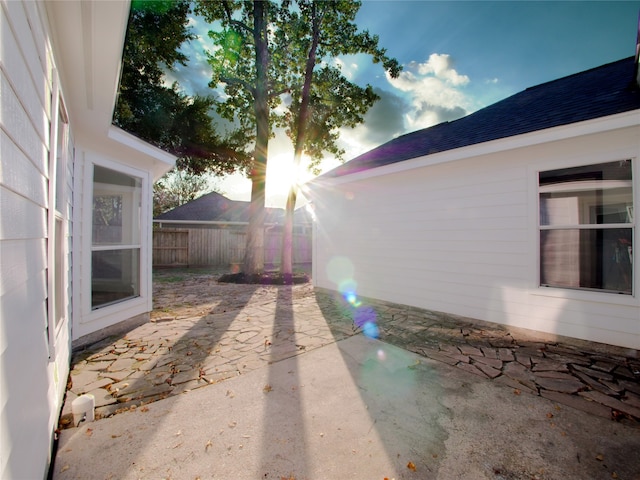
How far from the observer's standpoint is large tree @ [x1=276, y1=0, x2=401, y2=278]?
10.6 meters

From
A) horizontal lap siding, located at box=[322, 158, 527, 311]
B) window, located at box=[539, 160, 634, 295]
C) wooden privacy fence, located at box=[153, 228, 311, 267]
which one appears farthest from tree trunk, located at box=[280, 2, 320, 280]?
window, located at box=[539, 160, 634, 295]

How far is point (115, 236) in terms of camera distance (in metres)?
4.81

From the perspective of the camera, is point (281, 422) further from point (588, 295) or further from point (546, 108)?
point (546, 108)

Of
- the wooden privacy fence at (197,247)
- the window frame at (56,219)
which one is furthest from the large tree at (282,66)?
the window frame at (56,219)

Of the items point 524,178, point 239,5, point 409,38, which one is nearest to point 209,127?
point 239,5

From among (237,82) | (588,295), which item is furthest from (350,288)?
(237,82)

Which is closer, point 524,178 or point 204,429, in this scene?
point 204,429

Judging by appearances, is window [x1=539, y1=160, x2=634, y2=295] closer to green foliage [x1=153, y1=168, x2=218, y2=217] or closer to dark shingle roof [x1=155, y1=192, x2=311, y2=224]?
dark shingle roof [x1=155, y1=192, x2=311, y2=224]

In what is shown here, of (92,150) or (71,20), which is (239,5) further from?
(71,20)

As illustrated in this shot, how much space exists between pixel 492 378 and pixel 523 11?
7.16 metres

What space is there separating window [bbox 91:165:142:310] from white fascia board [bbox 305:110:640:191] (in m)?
4.78

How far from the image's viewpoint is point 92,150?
403 centimetres

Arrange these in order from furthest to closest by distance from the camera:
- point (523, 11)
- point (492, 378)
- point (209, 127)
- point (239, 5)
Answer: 1. point (209, 127)
2. point (239, 5)
3. point (523, 11)
4. point (492, 378)

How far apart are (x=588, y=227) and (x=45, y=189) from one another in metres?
5.94
